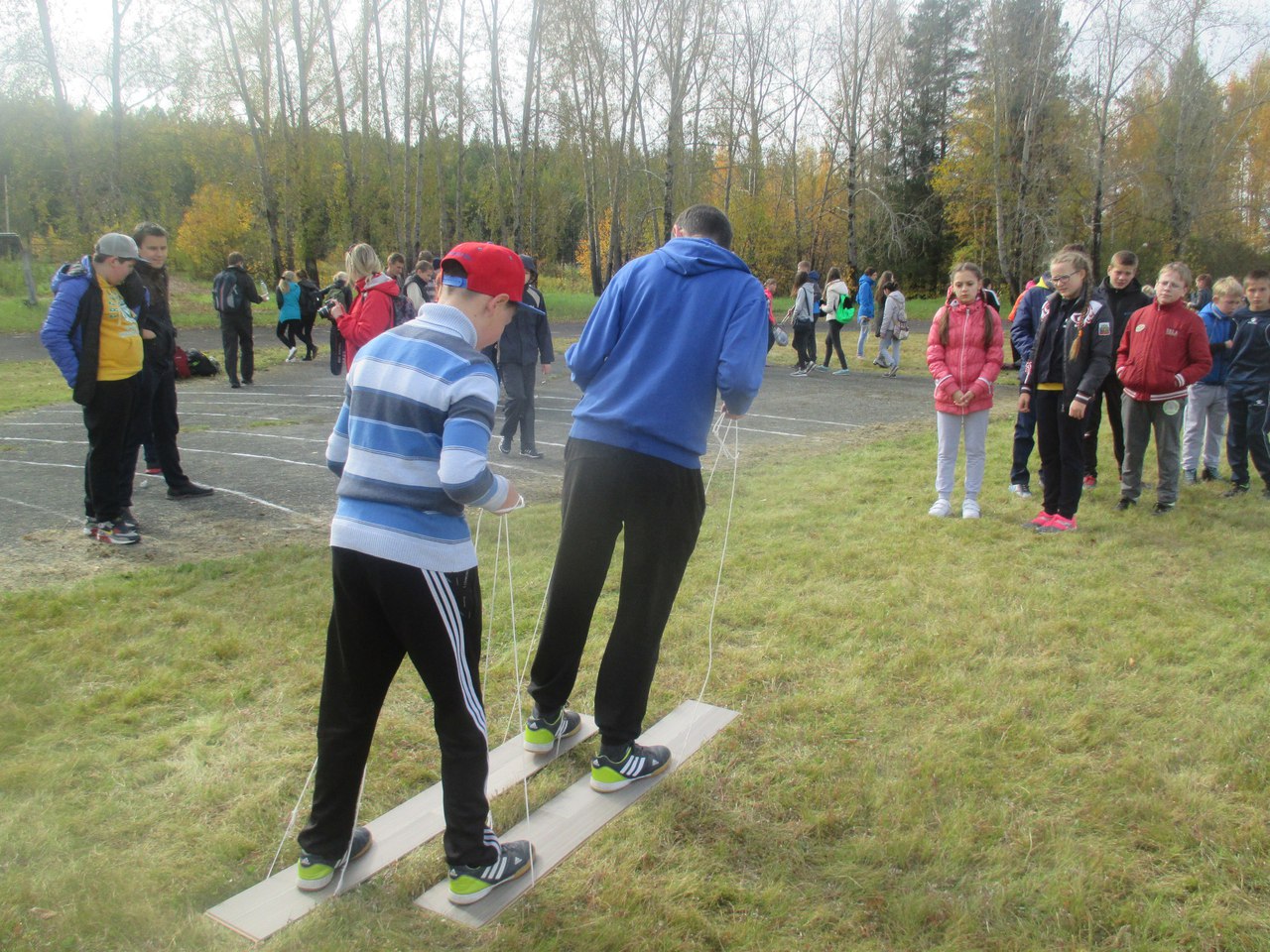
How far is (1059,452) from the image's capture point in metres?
6.47

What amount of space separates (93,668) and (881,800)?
11.4 feet

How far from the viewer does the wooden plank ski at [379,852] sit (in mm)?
2471

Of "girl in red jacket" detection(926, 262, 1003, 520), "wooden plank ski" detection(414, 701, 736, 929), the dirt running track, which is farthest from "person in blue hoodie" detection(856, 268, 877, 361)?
"wooden plank ski" detection(414, 701, 736, 929)

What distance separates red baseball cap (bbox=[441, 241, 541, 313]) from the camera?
2.36 m

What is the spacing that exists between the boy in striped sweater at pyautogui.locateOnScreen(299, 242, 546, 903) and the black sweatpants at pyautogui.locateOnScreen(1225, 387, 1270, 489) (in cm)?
741

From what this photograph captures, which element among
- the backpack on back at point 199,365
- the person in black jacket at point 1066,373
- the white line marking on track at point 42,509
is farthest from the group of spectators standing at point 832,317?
the white line marking on track at point 42,509

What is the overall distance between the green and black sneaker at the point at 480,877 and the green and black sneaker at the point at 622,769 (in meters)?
0.55

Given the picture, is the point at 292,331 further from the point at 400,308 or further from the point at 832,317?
the point at 832,317

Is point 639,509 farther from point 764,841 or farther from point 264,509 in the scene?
point 264,509

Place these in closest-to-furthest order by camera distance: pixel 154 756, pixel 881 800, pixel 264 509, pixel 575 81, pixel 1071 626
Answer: pixel 881 800, pixel 154 756, pixel 1071 626, pixel 264 509, pixel 575 81

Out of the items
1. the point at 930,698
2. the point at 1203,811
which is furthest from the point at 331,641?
the point at 1203,811

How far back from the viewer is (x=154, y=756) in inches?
131

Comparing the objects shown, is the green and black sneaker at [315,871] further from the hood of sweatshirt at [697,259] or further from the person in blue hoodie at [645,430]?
the hood of sweatshirt at [697,259]

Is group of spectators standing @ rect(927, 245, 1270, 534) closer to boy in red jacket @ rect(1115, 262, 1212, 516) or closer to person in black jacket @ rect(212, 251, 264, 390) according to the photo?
boy in red jacket @ rect(1115, 262, 1212, 516)
